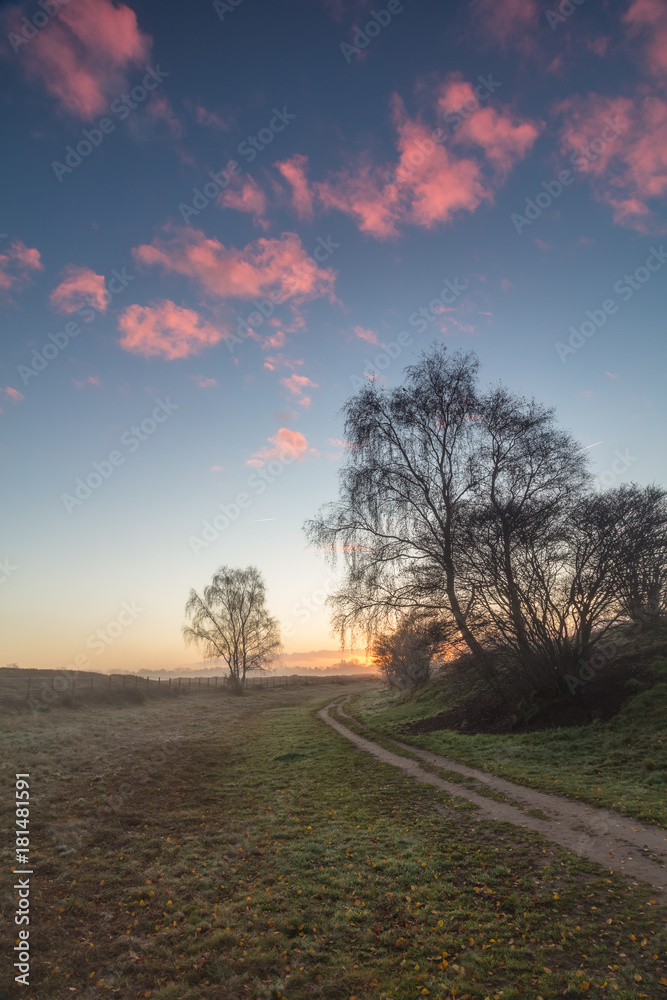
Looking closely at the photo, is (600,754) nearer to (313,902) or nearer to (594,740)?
(594,740)

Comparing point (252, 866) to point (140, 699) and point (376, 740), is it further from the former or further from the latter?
point (140, 699)

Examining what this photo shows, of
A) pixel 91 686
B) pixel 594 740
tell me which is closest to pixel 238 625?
pixel 91 686

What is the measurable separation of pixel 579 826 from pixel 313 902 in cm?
466

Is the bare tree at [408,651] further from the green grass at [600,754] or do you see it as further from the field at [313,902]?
the field at [313,902]

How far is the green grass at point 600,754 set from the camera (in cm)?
911

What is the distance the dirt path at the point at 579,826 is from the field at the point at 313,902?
327 millimetres

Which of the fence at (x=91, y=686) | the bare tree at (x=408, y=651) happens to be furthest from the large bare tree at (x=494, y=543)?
the fence at (x=91, y=686)

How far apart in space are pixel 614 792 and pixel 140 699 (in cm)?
3426

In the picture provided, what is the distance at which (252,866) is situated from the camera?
25.1 feet

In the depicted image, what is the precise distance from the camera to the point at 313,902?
20.9 ft

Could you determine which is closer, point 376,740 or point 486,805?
point 486,805

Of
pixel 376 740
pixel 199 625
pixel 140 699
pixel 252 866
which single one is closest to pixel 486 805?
pixel 252 866

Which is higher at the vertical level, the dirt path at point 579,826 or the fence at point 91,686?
A: the dirt path at point 579,826

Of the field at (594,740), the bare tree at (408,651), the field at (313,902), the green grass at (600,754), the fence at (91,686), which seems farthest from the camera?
the fence at (91,686)
